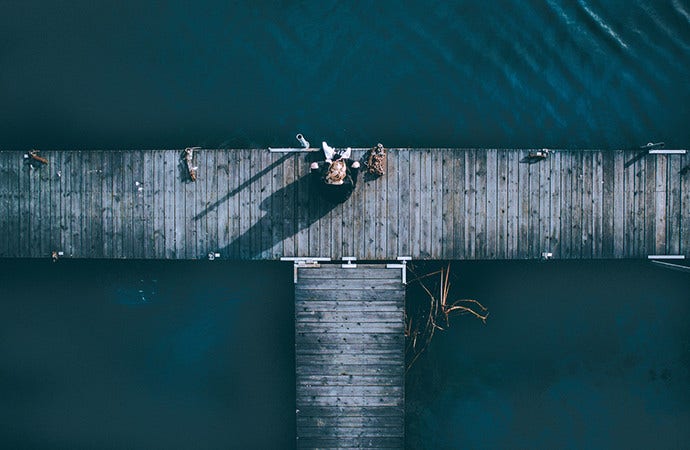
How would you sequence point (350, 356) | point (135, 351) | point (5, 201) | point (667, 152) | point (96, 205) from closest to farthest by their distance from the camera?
1. point (350, 356)
2. point (667, 152)
3. point (96, 205)
4. point (5, 201)
5. point (135, 351)

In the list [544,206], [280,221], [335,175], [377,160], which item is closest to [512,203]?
[544,206]

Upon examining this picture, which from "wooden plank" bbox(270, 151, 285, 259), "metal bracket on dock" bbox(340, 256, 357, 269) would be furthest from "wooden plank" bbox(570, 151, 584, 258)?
"wooden plank" bbox(270, 151, 285, 259)

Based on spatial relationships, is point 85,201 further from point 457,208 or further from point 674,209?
point 674,209

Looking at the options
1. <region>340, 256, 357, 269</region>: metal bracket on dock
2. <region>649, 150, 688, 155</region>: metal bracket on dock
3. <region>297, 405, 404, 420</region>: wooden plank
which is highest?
<region>649, 150, 688, 155</region>: metal bracket on dock

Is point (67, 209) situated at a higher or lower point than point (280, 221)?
higher

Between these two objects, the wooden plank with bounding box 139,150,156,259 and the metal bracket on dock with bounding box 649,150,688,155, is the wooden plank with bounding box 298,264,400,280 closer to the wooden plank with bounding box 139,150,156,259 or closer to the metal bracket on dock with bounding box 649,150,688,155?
the wooden plank with bounding box 139,150,156,259

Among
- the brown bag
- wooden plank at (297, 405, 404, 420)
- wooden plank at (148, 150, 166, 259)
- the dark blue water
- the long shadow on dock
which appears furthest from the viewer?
the dark blue water

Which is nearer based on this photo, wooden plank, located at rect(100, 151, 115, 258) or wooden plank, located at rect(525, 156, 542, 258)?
wooden plank, located at rect(525, 156, 542, 258)
